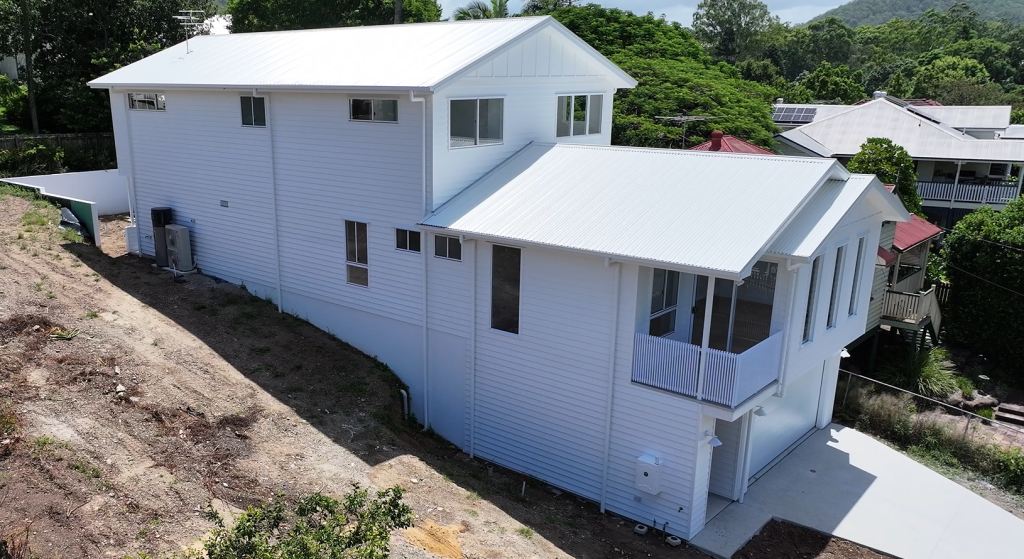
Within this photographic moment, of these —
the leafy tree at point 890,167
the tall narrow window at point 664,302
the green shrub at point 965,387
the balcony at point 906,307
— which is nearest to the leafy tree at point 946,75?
the leafy tree at point 890,167

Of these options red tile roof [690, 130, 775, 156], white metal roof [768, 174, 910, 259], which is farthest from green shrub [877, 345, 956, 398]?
white metal roof [768, 174, 910, 259]

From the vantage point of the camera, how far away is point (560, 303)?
43.6 ft

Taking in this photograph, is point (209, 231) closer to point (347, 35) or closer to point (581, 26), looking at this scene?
point (347, 35)

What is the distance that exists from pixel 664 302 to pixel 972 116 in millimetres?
39784

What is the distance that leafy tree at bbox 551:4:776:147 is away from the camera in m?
32.5

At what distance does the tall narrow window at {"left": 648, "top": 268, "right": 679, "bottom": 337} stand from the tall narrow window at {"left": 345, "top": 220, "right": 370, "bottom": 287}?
639cm

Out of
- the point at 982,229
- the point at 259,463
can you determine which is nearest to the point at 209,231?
the point at 259,463

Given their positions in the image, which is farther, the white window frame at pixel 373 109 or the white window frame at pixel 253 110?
the white window frame at pixel 253 110

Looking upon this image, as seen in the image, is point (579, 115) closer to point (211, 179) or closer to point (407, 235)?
point (407, 235)

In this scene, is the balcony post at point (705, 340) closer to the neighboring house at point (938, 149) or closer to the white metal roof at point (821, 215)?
the white metal roof at point (821, 215)

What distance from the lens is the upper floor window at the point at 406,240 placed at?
1517cm

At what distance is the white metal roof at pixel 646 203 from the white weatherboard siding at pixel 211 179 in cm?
578

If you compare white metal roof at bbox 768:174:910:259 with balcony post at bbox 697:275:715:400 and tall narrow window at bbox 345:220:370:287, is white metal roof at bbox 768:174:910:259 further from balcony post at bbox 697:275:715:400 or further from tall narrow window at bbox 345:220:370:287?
tall narrow window at bbox 345:220:370:287

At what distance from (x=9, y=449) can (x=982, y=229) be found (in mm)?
25139
